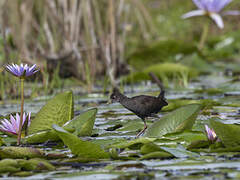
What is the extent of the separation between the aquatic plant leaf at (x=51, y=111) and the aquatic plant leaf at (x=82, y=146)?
545 mm

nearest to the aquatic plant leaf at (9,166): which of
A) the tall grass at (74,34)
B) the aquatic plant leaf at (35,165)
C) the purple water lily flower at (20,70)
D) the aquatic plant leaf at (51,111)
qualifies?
the aquatic plant leaf at (35,165)

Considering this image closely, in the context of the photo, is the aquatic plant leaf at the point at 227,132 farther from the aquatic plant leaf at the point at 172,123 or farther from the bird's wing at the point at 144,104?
the bird's wing at the point at 144,104

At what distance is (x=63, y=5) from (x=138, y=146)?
3.39 m

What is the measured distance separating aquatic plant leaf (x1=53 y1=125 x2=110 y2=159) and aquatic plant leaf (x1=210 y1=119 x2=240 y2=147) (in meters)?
0.46

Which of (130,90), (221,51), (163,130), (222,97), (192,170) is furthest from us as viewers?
(221,51)

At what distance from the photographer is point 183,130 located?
227 centimetres

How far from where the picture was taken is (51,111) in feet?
8.19

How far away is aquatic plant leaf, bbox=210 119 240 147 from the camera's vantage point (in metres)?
1.98

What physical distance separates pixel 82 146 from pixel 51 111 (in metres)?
0.61

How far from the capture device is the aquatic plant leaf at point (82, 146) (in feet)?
6.28

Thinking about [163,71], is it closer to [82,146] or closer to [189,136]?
[189,136]

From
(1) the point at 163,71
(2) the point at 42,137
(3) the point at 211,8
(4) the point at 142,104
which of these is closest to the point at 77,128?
(2) the point at 42,137

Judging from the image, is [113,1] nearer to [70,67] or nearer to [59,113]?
[70,67]

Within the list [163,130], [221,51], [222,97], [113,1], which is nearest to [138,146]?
[163,130]
